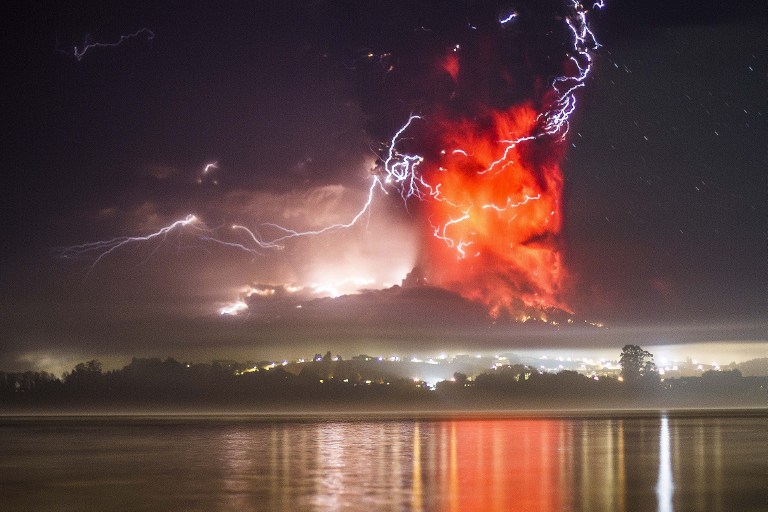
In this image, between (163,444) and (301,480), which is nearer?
(301,480)

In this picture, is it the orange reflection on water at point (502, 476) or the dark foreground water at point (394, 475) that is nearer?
the orange reflection on water at point (502, 476)

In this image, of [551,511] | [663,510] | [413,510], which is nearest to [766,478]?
[663,510]

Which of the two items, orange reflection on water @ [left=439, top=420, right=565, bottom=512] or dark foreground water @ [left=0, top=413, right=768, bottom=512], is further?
dark foreground water @ [left=0, top=413, right=768, bottom=512]

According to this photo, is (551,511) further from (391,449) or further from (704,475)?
(391,449)
